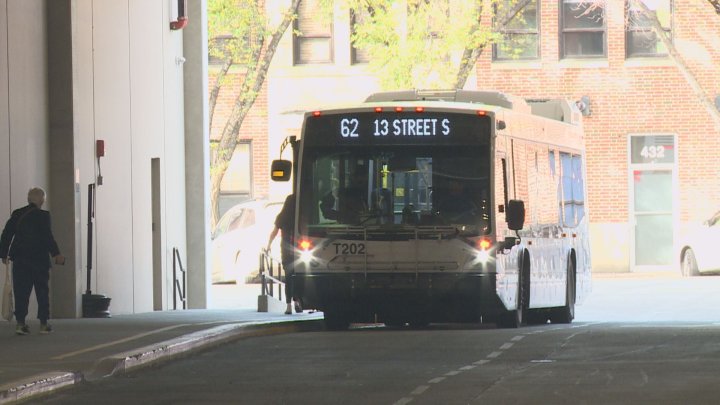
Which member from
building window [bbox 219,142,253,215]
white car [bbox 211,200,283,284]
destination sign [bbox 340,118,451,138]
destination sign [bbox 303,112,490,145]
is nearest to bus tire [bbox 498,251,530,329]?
destination sign [bbox 303,112,490,145]

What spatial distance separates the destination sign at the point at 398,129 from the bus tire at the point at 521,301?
7.42ft

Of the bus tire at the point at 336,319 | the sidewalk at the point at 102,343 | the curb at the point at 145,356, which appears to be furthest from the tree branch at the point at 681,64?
the bus tire at the point at 336,319

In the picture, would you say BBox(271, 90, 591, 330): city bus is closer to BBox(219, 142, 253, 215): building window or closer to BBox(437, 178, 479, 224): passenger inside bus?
BBox(437, 178, 479, 224): passenger inside bus

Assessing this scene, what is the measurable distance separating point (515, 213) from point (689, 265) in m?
23.6

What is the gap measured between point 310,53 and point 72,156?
25060 millimetres

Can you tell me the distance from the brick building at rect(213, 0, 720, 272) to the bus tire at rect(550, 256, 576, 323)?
2128cm

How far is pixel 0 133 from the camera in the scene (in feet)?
74.2

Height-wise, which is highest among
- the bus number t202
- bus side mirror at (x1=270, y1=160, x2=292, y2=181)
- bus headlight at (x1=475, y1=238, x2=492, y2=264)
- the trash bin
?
bus side mirror at (x1=270, y1=160, x2=292, y2=181)

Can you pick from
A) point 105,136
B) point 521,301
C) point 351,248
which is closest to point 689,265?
point 105,136

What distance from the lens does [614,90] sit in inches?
1925

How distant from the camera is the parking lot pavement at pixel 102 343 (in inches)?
566

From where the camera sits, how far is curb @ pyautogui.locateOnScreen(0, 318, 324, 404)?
44.4 feet

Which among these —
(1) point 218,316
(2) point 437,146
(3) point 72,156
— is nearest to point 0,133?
(3) point 72,156

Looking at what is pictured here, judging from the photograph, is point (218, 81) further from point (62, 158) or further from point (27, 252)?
point (27, 252)
